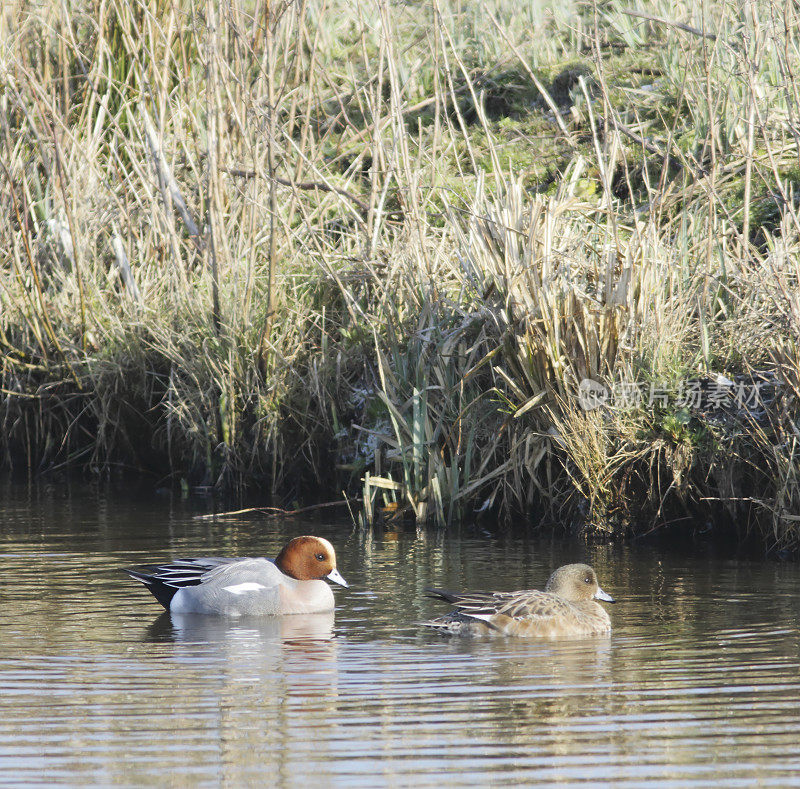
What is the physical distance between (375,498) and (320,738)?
445cm

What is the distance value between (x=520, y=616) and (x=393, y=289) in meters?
3.37

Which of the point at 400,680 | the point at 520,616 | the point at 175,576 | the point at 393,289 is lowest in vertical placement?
the point at 400,680

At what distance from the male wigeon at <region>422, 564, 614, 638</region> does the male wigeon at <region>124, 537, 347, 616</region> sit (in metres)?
0.84

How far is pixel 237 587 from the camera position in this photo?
6547mm

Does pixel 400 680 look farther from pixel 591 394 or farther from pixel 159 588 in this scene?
pixel 591 394

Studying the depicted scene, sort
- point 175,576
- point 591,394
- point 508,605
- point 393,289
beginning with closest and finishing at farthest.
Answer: point 508,605 → point 175,576 → point 591,394 → point 393,289

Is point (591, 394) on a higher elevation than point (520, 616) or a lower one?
higher

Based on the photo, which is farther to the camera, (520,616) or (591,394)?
(591,394)

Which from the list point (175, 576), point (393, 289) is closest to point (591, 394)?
point (393, 289)

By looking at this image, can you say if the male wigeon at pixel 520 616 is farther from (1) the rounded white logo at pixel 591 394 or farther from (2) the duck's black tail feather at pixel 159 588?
(1) the rounded white logo at pixel 591 394

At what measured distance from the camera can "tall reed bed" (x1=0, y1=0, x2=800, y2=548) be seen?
7.64 metres

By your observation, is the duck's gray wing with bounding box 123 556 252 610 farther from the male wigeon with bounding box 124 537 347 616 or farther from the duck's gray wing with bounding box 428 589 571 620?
the duck's gray wing with bounding box 428 589 571 620

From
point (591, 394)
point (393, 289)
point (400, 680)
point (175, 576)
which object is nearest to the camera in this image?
point (400, 680)

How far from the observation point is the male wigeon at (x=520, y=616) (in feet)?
19.4
